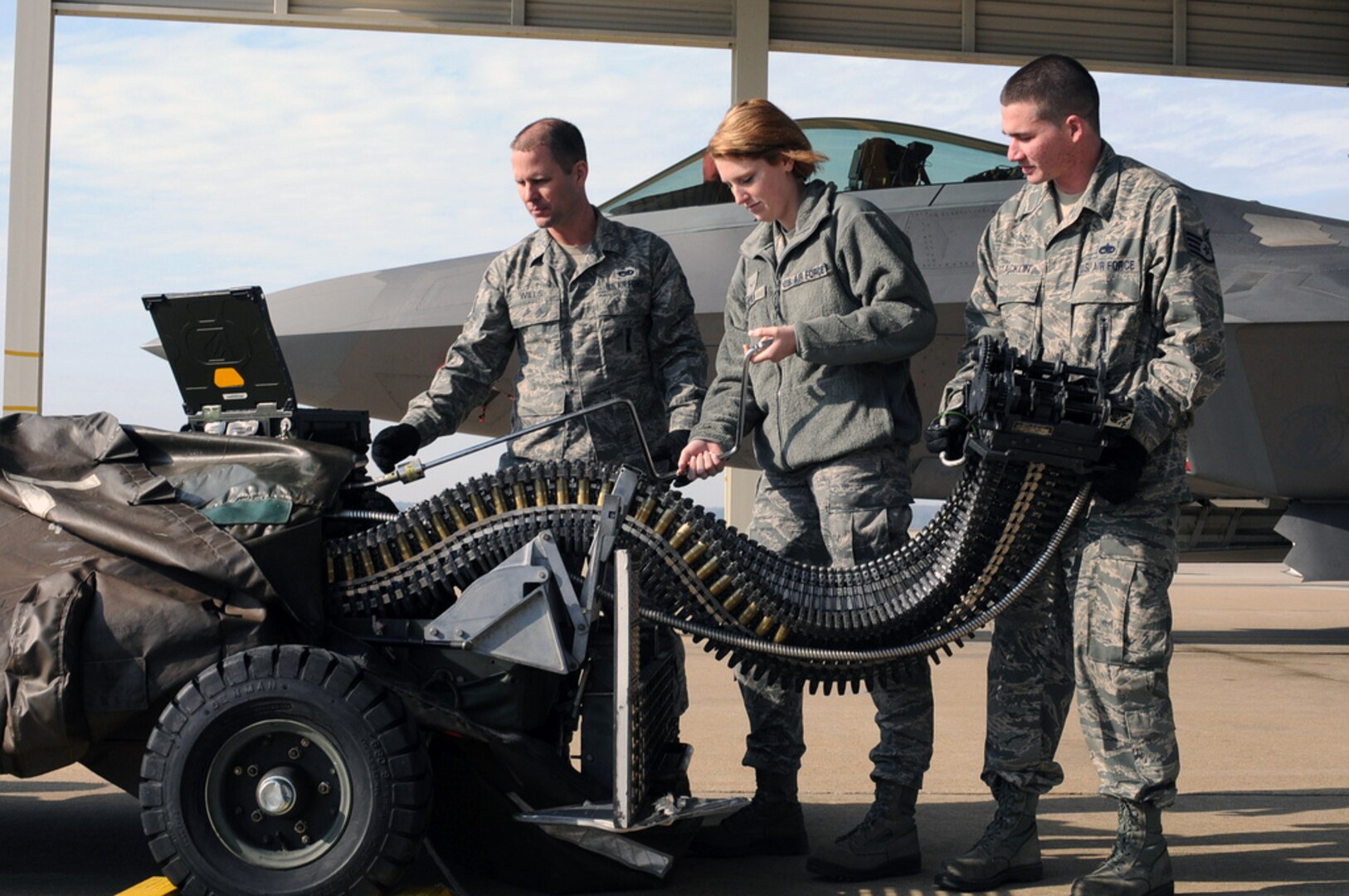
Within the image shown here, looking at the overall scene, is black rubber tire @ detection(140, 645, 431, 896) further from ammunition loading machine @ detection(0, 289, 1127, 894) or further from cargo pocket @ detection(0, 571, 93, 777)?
cargo pocket @ detection(0, 571, 93, 777)

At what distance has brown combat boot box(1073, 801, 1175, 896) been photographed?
10.8 feet

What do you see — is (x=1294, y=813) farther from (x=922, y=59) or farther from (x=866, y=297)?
(x=922, y=59)

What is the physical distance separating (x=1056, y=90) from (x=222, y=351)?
2291 millimetres

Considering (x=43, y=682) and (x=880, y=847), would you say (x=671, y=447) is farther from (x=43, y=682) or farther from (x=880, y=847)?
(x=43, y=682)

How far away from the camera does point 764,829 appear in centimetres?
394

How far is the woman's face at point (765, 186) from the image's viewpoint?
383 cm

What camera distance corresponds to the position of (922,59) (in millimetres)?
14688

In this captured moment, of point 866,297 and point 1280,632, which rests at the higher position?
point 866,297

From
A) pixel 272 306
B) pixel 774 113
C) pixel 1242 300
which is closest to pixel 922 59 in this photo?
pixel 1242 300

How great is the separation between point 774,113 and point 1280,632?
1077 cm

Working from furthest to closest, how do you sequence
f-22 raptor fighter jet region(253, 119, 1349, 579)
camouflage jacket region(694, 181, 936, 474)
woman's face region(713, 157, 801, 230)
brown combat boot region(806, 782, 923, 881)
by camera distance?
1. f-22 raptor fighter jet region(253, 119, 1349, 579)
2. woman's face region(713, 157, 801, 230)
3. camouflage jacket region(694, 181, 936, 474)
4. brown combat boot region(806, 782, 923, 881)

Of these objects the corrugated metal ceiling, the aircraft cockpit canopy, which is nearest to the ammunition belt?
the aircraft cockpit canopy

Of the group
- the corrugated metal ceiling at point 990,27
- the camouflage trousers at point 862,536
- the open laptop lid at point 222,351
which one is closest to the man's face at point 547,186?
the open laptop lid at point 222,351

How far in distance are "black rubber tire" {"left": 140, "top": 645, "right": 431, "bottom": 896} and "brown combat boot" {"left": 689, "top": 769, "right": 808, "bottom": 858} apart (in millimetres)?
1207
